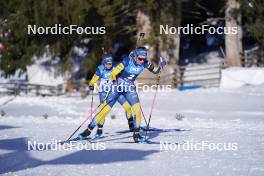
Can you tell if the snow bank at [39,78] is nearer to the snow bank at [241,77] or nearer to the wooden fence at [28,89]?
the wooden fence at [28,89]

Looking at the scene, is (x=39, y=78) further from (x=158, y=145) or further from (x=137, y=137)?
(x=158, y=145)

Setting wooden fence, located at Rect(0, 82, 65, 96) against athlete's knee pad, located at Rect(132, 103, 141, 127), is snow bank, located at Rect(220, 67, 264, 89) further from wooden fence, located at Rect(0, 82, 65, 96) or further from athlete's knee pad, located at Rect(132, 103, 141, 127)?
athlete's knee pad, located at Rect(132, 103, 141, 127)

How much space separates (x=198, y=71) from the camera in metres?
33.2

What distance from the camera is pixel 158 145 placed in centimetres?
1126

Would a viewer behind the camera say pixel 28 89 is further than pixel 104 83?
Yes

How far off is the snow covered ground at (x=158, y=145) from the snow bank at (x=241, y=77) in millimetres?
3439

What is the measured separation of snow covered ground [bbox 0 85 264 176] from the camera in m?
8.56

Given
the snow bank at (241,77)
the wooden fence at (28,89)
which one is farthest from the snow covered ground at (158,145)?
the wooden fence at (28,89)

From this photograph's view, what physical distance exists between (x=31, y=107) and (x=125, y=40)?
1021cm

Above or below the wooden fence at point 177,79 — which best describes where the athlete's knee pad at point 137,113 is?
below

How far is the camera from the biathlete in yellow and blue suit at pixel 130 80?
11.8m

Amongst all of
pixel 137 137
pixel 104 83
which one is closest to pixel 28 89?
pixel 104 83

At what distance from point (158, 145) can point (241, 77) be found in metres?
16.6

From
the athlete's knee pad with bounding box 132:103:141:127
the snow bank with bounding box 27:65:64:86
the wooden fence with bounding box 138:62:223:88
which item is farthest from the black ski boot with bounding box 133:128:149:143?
the snow bank with bounding box 27:65:64:86
